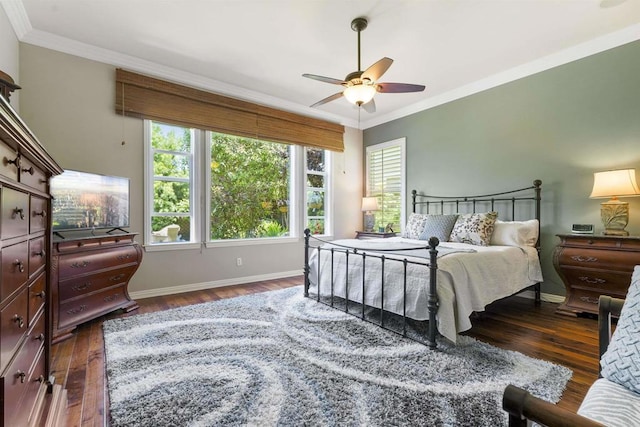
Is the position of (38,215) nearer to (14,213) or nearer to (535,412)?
(14,213)

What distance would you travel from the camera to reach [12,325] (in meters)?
0.96

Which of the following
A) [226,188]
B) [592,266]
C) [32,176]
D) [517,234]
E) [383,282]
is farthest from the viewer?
[226,188]

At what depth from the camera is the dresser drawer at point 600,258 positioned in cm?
263

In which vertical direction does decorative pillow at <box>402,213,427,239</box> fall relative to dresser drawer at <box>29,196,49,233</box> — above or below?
below

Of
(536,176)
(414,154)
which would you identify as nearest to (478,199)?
(536,176)

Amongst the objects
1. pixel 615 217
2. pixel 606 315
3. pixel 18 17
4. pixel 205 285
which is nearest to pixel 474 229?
pixel 615 217

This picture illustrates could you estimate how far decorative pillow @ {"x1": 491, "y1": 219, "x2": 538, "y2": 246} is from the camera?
3.31m

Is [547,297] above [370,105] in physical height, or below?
below

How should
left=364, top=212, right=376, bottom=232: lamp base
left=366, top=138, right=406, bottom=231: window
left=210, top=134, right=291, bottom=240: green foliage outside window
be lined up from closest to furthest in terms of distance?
left=210, top=134, right=291, bottom=240: green foliage outside window, left=366, top=138, right=406, bottom=231: window, left=364, top=212, right=376, bottom=232: lamp base

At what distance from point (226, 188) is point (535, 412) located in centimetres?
419

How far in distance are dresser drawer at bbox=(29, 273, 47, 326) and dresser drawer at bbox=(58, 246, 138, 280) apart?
4.04 feet

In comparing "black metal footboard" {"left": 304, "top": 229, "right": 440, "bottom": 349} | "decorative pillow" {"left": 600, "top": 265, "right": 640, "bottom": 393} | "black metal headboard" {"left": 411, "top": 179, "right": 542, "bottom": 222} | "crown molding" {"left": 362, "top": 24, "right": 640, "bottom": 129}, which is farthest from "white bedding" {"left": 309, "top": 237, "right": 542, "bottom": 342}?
"crown molding" {"left": 362, "top": 24, "right": 640, "bottom": 129}

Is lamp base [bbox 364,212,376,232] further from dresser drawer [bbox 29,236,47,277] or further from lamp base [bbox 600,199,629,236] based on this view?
dresser drawer [bbox 29,236,47,277]

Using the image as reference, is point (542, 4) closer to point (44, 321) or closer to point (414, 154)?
point (414, 154)
